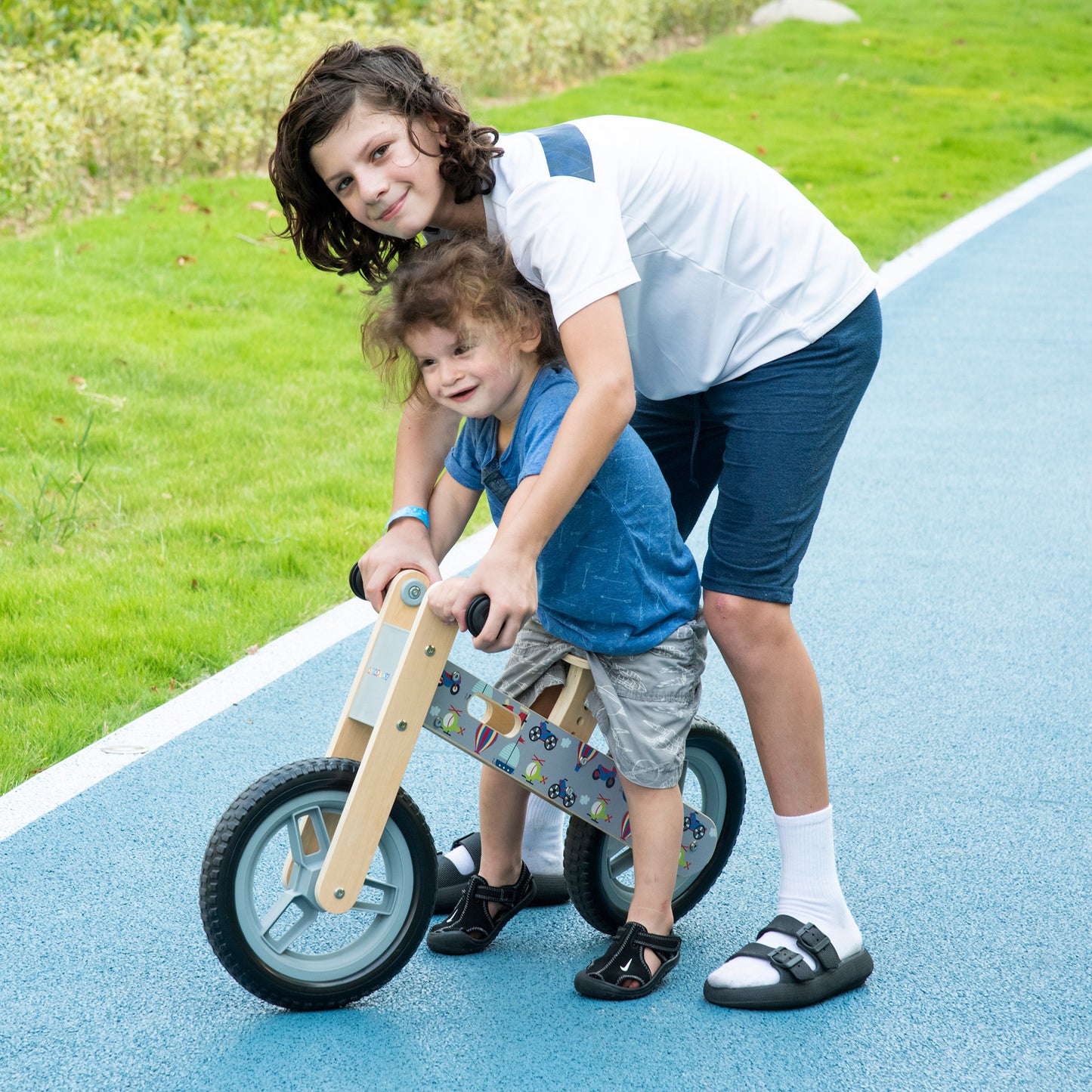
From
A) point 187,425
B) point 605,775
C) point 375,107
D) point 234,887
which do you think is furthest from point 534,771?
point 187,425

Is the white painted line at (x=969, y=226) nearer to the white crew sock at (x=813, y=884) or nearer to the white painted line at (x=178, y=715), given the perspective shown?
the white painted line at (x=178, y=715)

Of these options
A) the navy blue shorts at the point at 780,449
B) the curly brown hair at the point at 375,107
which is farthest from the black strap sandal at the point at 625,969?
the curly brown hair at the point at 375,107

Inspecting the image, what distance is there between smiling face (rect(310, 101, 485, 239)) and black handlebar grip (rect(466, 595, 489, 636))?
2.27 ft

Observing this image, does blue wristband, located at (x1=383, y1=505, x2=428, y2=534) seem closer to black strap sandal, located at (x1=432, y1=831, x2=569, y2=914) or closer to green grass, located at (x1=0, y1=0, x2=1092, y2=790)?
black strap sandal, located at (x1=432, y1=831, x2=569, y2=914)

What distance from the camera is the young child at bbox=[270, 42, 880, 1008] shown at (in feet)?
8.04

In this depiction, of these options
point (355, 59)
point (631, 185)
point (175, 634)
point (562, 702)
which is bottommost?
point (175, 634)

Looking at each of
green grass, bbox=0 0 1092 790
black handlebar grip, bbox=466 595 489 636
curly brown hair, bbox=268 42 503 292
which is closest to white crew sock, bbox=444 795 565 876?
black handlebar grip, bbox=466 595 489 636

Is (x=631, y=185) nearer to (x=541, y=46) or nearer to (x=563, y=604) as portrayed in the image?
(x=563, y=604)

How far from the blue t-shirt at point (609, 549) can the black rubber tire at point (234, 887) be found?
0.49 meters

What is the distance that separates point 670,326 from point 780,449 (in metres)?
0.31

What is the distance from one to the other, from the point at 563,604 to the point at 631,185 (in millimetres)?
787

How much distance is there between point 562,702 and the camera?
2.96m

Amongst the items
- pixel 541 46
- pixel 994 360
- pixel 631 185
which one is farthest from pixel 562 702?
pixel 541 46

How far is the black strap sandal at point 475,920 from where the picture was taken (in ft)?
9.95
